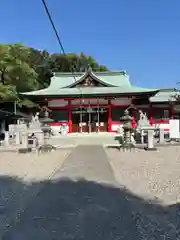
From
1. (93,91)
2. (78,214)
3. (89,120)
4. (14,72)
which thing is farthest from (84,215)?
(14,72)

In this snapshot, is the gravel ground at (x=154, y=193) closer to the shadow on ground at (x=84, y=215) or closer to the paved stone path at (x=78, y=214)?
the shadow on ground at (x=84, y=215)

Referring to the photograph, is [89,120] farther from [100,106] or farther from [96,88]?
[96,88]

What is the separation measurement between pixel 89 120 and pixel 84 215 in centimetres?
2346

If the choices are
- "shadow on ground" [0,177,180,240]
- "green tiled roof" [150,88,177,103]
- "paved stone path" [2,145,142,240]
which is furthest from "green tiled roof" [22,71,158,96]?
"shadow on ground" [0,177,180,240]

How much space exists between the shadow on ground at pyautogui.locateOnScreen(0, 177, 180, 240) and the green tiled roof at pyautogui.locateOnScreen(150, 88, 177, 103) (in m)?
24.1

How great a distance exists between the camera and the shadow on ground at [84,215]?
3602 millimetres

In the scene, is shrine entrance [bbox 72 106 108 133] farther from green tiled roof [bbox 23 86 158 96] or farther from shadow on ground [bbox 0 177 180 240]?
shadow on ground [bbox 0 177 180 240]

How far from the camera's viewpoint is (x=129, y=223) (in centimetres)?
397

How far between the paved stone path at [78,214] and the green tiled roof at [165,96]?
23401mm

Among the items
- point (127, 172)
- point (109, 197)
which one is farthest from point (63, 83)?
point (109, 197)

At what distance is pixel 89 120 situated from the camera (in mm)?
27703

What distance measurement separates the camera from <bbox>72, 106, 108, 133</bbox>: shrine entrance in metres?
27.6

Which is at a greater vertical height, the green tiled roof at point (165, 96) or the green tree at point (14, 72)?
the green tree at point (14, 72)

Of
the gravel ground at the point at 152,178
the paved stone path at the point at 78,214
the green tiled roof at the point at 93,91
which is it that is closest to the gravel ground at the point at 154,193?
the gravel ground at the point at 152,178
